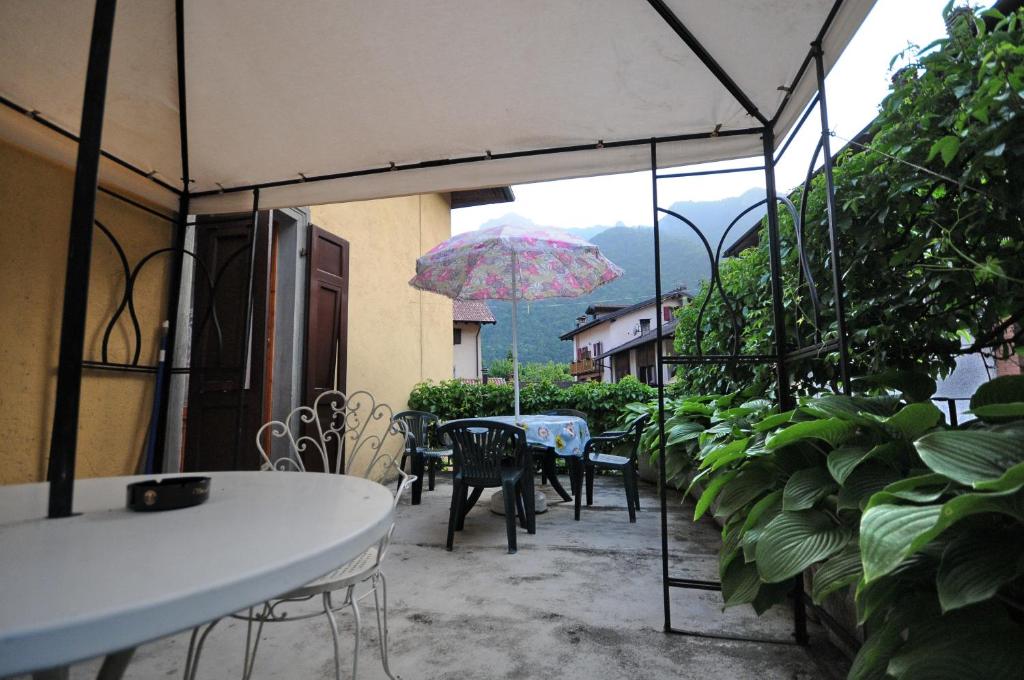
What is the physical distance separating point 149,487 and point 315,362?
12.3 ft

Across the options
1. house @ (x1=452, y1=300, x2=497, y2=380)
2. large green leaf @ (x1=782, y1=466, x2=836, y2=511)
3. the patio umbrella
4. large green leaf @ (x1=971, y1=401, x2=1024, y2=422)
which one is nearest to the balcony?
house @ (x1=452, y1=300, x2=497, y2=380)

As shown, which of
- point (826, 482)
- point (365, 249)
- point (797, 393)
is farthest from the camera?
point (365, 249)

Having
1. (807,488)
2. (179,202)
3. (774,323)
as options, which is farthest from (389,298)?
(807,488)

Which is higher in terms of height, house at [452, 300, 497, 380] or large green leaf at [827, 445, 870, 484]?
house at [452, 300, 497, 380]

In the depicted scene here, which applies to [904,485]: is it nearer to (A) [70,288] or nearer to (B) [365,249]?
(A) [70,288]

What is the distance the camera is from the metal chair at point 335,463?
1.35 m

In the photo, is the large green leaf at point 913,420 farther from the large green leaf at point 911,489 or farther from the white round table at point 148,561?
the white round table at point 148,561

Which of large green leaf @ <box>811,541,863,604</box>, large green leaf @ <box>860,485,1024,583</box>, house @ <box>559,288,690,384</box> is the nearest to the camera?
large green leaf @ <box>860,485,1024,583</box>

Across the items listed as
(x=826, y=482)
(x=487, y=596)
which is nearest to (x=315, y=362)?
(x=487, y=596)

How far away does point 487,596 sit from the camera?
236cm

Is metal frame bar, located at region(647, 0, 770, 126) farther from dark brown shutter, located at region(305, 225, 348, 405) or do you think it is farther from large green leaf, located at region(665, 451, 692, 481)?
dark brown shutter, located at region(305, 225, 348, 405)

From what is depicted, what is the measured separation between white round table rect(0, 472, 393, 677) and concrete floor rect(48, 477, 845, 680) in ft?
3.76

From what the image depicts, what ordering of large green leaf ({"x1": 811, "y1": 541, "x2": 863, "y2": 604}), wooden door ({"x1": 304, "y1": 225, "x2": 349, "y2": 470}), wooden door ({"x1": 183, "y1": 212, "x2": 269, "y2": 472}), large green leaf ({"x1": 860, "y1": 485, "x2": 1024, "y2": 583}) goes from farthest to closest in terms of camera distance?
1. wooden door ({"x1": 304, "y1": 225, "x2": 349, "y2": 470})
2. wooden door ({"x1": 183, "y1": 212, "x2": 269, "y2": 472})
3. large green leaf ({"x1": 811, "y1": 541, "x2": 863, "y2": 604})
4. large green leaf ({"x1": 860, "y1": 485, "x2": 1024, "y2": 583})

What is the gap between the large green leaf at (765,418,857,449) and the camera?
4.17 ft
